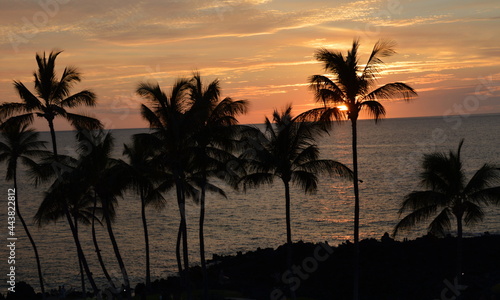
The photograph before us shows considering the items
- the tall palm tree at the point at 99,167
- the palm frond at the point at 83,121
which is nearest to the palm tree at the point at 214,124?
the tall palm tree at the point at 99,167

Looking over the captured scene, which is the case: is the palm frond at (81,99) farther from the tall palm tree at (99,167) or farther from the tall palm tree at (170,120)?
the tall palm tree at (170,120)

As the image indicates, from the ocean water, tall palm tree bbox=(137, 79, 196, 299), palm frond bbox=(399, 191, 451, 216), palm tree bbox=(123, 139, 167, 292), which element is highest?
tall palm tree bbox=(137, 79, 196, 299)

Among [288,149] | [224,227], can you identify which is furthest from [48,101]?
[224,227]

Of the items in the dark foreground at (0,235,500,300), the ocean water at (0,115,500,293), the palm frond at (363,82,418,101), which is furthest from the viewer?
the ocean water at (0,115,500,293)

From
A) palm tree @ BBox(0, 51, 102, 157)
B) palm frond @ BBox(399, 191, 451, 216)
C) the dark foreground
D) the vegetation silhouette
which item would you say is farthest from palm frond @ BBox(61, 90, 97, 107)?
palm frond @ BBox(399, 191, 451, 216)

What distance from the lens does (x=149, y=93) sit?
26297 millimetres

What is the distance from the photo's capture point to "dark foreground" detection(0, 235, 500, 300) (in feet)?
118

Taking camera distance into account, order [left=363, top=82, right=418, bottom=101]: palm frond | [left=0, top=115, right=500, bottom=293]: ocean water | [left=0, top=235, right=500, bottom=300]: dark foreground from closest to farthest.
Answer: [left=363, top=82, right=418, bottom=101]: palm frond → [left=0, top=235, right=500, bottom=300]: dark foreground → [left=0, top=115, right=500, bottom=293]: ocean water

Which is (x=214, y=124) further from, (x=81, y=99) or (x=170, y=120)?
(x=81, y=99)

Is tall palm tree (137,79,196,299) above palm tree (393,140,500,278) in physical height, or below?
above

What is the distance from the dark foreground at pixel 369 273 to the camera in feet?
118

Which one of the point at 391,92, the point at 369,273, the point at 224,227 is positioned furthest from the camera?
the point at 224,227

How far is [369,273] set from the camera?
39.4 meters

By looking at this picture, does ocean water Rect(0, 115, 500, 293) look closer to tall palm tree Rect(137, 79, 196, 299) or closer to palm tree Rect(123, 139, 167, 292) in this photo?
palm tree Rect(123, 139, 167, 292)
